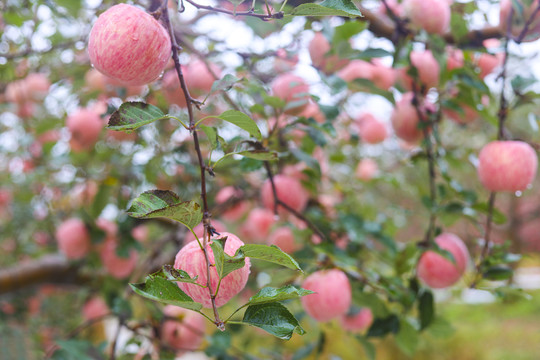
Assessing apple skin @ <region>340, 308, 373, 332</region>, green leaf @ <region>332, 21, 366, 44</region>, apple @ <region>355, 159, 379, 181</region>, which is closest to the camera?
green leaf @ <region>332, 21, 366, 44</region>

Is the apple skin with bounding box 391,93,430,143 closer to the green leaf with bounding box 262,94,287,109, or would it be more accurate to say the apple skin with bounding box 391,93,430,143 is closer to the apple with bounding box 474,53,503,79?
the apple with bounding box 474,53,503,79

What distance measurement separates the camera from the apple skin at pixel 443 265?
75cm

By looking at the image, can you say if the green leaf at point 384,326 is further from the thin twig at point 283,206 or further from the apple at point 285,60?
the apple at point 285,60

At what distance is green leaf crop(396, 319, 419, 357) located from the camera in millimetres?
732

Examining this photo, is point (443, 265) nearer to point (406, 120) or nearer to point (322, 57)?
point (406, 120)

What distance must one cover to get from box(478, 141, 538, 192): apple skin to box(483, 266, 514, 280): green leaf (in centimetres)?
13

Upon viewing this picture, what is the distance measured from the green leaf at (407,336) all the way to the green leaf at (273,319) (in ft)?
1.50

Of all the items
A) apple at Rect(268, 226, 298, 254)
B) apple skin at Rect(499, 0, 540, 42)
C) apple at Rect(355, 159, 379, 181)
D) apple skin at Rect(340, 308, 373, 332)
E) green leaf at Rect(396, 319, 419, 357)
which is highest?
apple skin at Rect(499, 0, 540, 42)

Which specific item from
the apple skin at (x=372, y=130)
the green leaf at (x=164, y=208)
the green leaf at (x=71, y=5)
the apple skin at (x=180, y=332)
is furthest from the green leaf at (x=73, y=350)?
the apple skin at (x=372, y=130)

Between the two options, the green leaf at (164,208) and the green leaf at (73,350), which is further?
the green leaf at (73,350)

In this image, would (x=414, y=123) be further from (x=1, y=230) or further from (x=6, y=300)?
Answer: (x=6, y=300)

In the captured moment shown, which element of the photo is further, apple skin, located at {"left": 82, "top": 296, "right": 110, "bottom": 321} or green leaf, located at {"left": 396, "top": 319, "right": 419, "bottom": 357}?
apple skin, located at {"left": 82, "top": 296, "right": 110, "bottom": 321}

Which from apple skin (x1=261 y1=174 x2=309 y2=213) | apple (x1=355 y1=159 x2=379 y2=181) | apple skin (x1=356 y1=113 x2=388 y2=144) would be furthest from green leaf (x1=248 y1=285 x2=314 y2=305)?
apple (x1=355 y1=159 x2=379 y2=181)

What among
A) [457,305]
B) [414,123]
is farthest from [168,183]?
[457,305]
